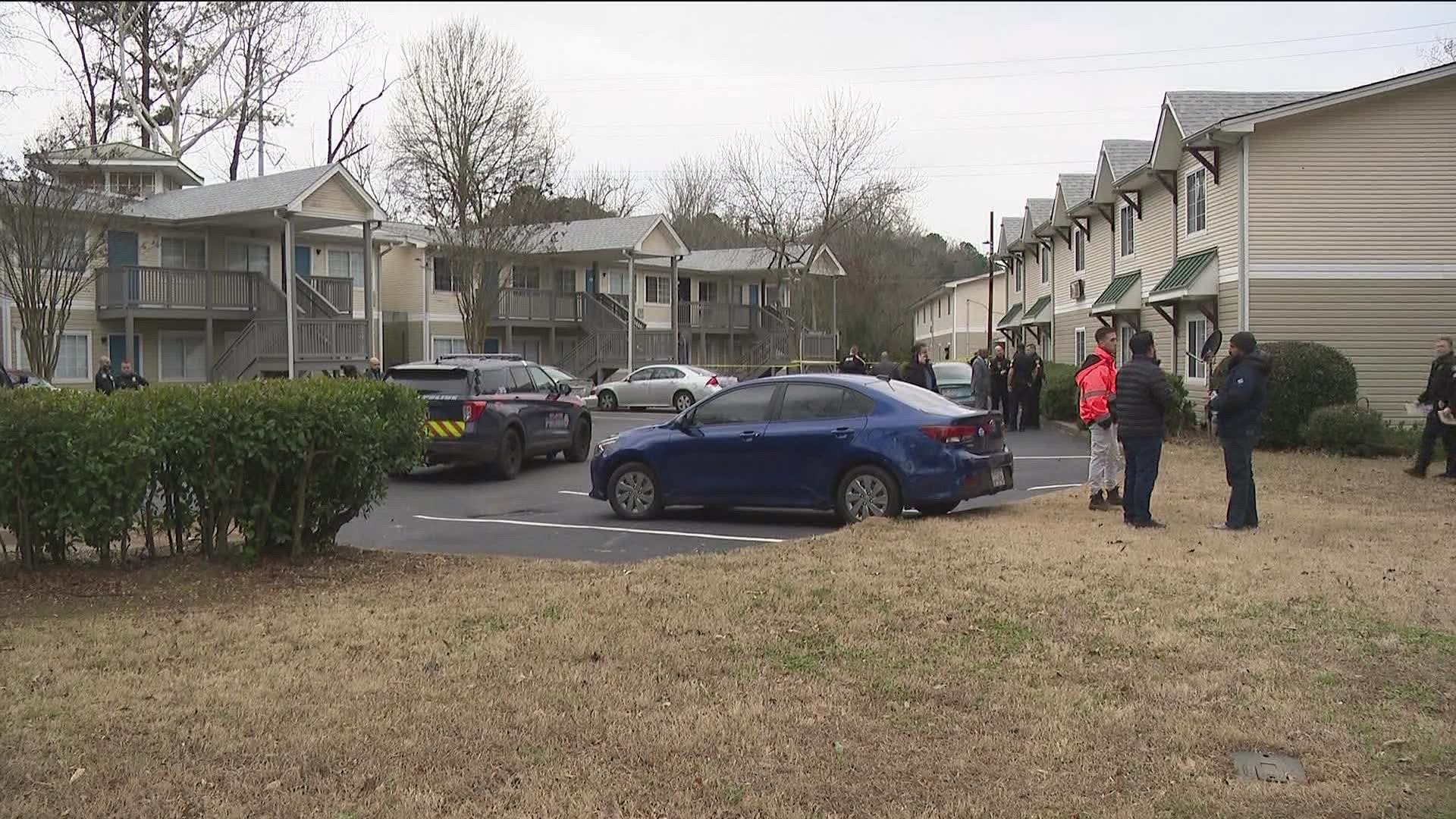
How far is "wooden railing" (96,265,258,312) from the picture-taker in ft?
97.5

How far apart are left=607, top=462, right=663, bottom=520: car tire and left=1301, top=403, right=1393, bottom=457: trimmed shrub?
437 inches

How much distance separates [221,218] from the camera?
104 feet

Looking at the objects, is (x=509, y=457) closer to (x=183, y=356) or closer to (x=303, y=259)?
(x=183, y=356)

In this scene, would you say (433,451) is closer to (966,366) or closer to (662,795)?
(662,795)

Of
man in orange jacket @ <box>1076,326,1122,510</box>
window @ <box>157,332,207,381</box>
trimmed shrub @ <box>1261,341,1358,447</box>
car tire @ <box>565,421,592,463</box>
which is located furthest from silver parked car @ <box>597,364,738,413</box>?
man in orange jacket @ <box>1076,326,1122,510</box>

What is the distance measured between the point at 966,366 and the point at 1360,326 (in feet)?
34.6

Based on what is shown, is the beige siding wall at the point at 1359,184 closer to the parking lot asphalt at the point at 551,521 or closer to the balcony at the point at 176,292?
the parking lot asphalt at the point at 551,521

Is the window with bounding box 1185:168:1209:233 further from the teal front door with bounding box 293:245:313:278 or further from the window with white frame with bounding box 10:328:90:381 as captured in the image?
the window with white frame with bounding box 10:328:90:381

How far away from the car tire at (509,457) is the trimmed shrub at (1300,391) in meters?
11.1

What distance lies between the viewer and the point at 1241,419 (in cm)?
1075

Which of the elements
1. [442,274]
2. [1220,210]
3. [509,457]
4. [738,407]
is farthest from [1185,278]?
[442,274]

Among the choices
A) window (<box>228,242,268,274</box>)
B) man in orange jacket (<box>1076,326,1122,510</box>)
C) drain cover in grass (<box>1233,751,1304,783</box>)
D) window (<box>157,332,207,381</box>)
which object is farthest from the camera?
window (<box>228,242,268,274</box>)

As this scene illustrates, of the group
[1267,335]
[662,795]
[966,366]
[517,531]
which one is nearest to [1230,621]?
[662,795]

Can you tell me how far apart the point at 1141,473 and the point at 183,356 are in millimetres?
27744
